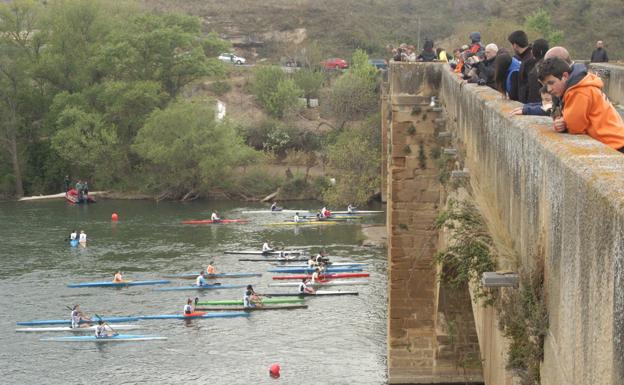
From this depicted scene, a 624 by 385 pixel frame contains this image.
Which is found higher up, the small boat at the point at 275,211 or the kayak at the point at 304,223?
the kayak at the point at 304,223

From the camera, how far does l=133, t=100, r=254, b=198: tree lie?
5978cm

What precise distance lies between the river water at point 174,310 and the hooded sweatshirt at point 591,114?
19.1 meters

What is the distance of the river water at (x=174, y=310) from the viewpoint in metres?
25.8

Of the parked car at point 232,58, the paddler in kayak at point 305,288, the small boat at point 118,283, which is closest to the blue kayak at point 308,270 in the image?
the paddler in kayak at point 305,288

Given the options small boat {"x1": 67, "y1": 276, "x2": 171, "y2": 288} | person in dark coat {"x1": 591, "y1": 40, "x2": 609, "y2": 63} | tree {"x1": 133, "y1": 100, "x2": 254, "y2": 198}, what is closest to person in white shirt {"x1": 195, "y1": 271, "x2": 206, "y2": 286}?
small boat {"x1": 67, "y1": 276, "x2": 171, "y2": 288}

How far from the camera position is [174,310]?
1304 inches

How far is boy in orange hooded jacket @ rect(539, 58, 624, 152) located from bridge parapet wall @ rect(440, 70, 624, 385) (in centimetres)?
16

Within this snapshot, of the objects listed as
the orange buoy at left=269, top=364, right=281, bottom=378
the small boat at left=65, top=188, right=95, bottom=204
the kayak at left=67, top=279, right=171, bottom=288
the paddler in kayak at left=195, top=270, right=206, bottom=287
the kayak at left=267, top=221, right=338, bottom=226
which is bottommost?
the small boat at left=65, top=188, right=95, bottom=204

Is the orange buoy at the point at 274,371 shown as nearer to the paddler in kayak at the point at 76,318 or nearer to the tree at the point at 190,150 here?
the paddler in kayak at the point at 76,318

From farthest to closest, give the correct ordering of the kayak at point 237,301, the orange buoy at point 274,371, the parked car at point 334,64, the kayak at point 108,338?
the parked car at point 334,64 → the kayak at point 237,301 → the kayak at point 108,338 → the orange buoy at point 274,371

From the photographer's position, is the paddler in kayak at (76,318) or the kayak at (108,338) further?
the paddler in kayak at (76,318)

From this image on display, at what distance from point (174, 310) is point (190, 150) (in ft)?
91.9

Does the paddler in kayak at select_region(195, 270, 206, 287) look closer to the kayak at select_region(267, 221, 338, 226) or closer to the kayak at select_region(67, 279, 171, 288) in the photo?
the kayak at select_region(67, 279, 171, 288)

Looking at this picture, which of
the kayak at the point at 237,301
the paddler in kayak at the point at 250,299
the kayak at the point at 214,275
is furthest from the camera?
the kayak at the point at 214,275
